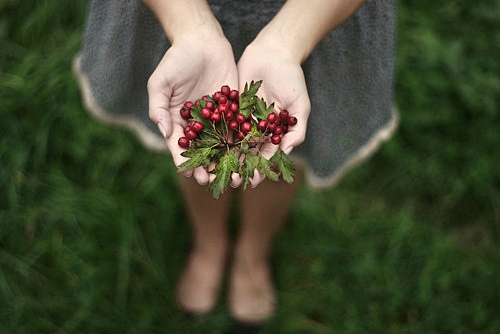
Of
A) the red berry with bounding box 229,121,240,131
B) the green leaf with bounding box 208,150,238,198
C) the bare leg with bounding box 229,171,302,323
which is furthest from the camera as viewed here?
the bare leg with bounding box 229,171,302,323

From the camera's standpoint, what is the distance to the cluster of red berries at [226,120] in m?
1.42

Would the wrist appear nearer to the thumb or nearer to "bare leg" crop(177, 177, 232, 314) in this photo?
the thumb

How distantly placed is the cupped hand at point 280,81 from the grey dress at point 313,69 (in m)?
0.15

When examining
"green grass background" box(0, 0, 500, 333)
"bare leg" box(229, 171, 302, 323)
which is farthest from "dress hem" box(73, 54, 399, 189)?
"green grass background" box(0, 0, 500, 333)

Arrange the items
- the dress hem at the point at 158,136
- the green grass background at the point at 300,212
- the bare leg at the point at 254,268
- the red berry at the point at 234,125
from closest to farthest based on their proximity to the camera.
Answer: the red berry at the point at 234,125, the dress hem at the point at 158,136, the bare leg at the point at 254,268, the green grass background at the point at 300,212

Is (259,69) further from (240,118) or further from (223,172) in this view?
(223,172)

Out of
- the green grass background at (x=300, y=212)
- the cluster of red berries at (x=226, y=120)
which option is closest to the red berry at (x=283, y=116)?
the cluster of red berries at (x=226, y=120)

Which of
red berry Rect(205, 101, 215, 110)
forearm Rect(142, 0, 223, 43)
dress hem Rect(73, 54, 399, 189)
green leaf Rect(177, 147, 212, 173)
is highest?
forearm Rect(142, 0, 223, 43)

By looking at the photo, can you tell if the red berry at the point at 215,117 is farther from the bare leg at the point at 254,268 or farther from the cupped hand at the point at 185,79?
the bare leg at the point at 254,268

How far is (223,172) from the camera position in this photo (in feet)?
4.54

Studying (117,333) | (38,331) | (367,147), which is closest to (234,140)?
(367,147)

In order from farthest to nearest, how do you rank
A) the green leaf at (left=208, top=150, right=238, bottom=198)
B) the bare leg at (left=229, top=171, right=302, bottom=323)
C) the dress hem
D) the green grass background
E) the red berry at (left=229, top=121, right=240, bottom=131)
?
the green grass background
the bare leg at (left=229, top=171, right=302, bottom=323)
the dress hem
the red berry at (left=229, top=121, right=240, bottom=131)
the green leaf at (left=208, top=150, right=238, bottom=198)

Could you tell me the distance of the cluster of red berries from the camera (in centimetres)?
142

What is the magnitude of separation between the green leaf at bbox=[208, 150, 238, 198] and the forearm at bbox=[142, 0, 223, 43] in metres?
0.35
